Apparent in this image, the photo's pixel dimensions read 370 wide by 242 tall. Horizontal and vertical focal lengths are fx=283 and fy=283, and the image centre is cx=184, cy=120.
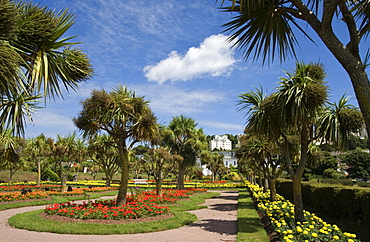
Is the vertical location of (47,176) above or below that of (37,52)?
below

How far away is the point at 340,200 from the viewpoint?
12352 mm

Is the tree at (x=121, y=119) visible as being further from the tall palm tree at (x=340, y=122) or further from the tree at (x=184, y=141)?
the tree at (x=184, y=141)

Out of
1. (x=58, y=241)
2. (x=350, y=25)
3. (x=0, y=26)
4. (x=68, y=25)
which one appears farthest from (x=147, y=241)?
(x=350, y=25)

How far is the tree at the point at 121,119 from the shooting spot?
41.9ft

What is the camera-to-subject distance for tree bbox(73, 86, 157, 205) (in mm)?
12773

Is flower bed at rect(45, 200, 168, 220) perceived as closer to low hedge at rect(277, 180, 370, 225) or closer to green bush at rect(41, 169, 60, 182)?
low hedge at rect(277, 180, 370, 225)

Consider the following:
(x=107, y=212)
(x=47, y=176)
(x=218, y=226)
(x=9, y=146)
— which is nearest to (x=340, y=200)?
(x=218, y=226)

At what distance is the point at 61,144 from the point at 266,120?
931 inches

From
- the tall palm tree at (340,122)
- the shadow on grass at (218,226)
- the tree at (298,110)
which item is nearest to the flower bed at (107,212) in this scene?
the shadow on grass at (218,226)

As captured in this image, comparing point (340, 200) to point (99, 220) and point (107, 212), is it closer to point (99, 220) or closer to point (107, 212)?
point (107, 212)

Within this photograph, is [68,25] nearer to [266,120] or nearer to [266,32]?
[266,32]

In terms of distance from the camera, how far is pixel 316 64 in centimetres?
830

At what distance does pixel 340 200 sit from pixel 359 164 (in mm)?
53549

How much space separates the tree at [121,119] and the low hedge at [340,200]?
8.94 metres
